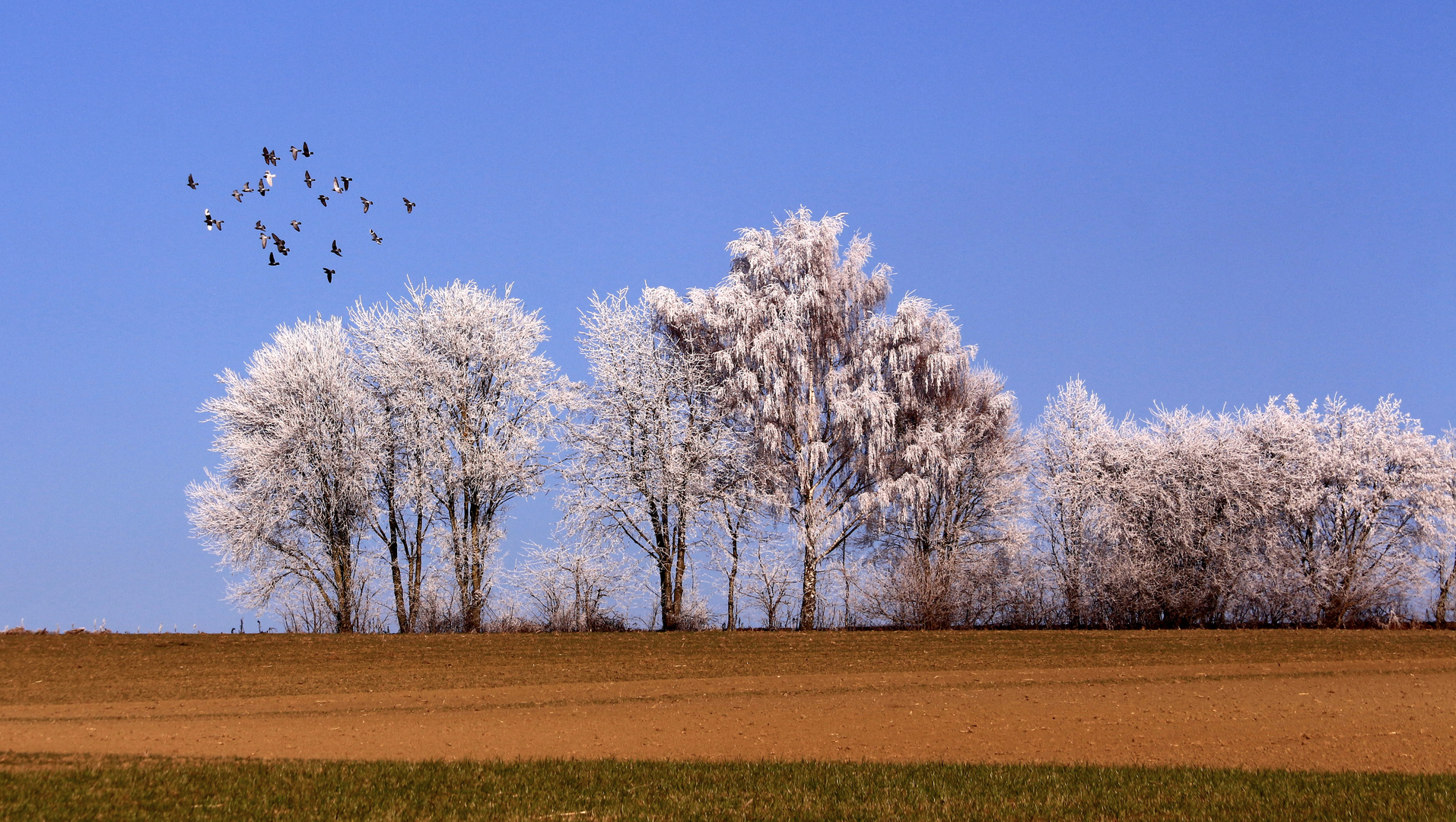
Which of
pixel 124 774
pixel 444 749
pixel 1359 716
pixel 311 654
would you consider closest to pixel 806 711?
pixel 444 749

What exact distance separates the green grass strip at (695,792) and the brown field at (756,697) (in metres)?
1.12

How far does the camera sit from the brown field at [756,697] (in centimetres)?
1433

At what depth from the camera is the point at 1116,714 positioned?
1666 cm

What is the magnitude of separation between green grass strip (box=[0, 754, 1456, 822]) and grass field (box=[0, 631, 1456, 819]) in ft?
0.16

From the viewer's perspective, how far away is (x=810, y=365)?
32875mm

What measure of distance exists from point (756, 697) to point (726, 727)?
308 cm

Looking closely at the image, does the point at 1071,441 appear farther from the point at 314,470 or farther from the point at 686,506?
the point at 314,470

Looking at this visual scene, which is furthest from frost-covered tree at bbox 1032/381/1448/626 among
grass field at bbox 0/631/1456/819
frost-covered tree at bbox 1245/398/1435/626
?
grass field at bbox 0/631/1456/819

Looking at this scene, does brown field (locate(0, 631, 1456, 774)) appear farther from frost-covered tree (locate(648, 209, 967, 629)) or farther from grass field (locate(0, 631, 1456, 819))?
frost-covered tree (locate(648, 209, 967, 629))

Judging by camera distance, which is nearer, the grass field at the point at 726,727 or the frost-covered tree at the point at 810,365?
the grass field at the point at 726,727

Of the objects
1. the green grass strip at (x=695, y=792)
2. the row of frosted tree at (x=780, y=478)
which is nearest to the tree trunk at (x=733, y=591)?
the row of frosted tree at (x=780, y=478)

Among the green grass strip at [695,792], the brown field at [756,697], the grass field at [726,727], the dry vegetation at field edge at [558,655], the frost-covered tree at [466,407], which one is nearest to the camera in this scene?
the green grass strip at [695,792]

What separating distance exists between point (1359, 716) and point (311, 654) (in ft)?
68.0

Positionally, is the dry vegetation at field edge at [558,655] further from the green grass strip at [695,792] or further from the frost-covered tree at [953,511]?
the green grass strip at [695,792]
